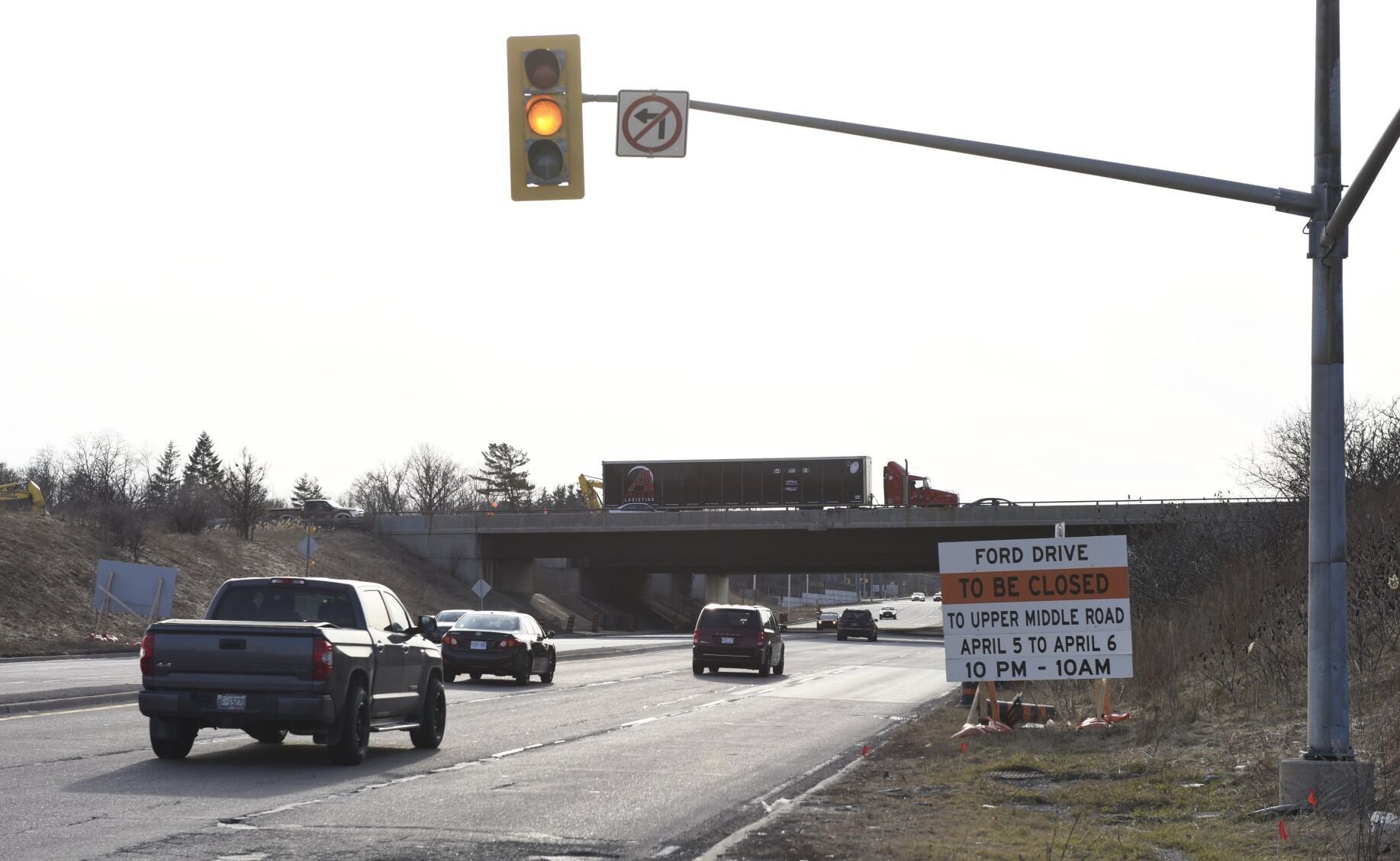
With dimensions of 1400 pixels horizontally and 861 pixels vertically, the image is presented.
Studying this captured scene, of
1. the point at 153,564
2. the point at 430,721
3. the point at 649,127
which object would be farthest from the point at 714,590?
the point at 649,127

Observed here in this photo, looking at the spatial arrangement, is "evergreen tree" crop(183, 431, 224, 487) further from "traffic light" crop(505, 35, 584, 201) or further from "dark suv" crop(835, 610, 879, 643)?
"traffic light" crop(505, 35, 584, 201)

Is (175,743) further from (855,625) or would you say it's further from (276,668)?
(855,625)

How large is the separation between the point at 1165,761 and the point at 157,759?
32.0 ft

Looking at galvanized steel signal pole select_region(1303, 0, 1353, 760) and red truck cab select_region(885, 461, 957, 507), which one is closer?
galvanized steel signal pole select_region(1303, 0, 1353, 760)

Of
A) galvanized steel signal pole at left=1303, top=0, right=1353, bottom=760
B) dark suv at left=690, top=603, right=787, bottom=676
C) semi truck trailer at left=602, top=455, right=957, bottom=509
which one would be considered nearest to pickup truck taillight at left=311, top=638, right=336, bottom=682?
galvanized steel signal pole at left=1303, top=0, right=1353, bottom=760

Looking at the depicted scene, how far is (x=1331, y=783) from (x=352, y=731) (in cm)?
886

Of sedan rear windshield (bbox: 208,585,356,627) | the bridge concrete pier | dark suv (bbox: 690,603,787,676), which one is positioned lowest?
the bridge concrete pier

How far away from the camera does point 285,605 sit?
15.2 metres

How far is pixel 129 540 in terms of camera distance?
6019 cm

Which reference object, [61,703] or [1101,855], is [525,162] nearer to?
[1101,855]

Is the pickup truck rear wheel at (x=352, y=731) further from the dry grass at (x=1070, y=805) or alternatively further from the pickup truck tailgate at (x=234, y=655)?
the dry grass at (x=1070, y=805)

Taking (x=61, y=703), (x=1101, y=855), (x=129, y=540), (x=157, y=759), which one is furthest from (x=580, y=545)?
(x=1101, y=855)

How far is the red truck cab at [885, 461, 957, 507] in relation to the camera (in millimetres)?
75188

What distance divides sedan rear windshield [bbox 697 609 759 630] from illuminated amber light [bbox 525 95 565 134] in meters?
24.9
